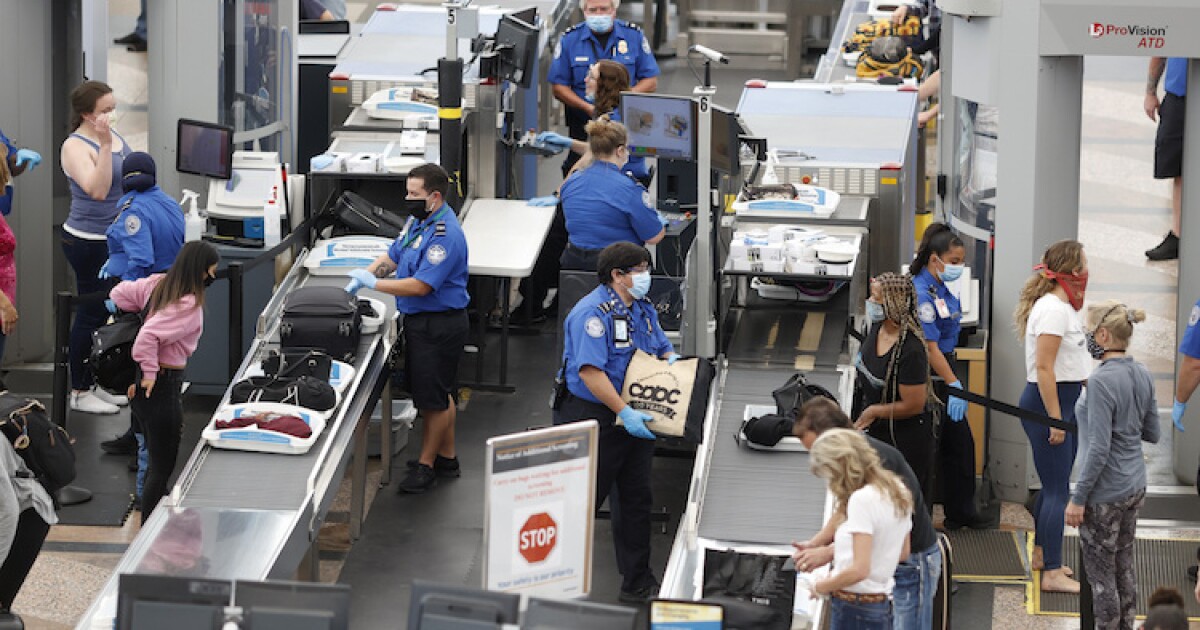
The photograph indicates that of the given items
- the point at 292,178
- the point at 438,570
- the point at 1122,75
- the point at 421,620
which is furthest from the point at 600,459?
the point at 1122,75

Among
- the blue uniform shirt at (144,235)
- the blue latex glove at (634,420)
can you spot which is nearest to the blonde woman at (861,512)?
the blue latex glove at (634,420)

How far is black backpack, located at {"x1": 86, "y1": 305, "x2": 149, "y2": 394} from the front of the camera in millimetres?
9117

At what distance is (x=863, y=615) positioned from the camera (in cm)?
687

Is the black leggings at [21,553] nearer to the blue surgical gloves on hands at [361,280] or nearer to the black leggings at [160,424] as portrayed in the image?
the black leggings at [160,424]

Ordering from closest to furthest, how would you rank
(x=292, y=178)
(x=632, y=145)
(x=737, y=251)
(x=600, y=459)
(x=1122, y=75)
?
(x=600, y=459) → (x=737, y=251) → (x=632, y=145) → (x=292, y=178) → (x=1122, y=75)

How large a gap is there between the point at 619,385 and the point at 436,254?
136 cm

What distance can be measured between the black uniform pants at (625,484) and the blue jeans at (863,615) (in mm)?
1864

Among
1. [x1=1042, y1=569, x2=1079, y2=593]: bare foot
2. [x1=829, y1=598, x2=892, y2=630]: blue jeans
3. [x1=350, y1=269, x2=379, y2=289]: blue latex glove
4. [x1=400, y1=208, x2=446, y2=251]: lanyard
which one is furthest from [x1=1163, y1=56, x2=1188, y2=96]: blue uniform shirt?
→ [x1=829, y1=598, x2=892, y2=630]: blue jeans

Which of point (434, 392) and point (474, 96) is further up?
point (474, 96)

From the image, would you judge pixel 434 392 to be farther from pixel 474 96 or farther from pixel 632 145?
pixel 474 96

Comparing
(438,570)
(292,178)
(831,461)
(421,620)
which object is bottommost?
(438,570)

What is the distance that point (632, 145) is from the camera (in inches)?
395

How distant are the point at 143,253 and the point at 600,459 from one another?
8.89 ft

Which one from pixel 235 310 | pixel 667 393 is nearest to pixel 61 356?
pixel 235 310
